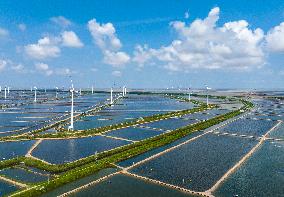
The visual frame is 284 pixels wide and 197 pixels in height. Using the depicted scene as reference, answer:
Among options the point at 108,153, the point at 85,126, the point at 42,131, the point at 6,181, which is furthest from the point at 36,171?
the point at 85,126

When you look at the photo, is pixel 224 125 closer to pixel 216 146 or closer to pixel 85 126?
pixel 216 146

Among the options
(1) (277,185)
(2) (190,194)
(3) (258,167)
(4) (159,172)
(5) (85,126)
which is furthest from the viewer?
(5) (85,126)

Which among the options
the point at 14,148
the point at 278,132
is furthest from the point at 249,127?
the point at 14,148

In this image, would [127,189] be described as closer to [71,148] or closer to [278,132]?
[71,148]

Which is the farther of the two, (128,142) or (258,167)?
(128,142)

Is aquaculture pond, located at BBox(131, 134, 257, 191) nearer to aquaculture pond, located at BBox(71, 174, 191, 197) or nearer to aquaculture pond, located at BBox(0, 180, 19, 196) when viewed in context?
aquaculture pond, located at BBox(71, 174, 191, 197)

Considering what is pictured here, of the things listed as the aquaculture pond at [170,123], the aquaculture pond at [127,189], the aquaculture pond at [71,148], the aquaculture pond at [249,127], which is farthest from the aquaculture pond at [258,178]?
the aquaculture pond at [170,123]
